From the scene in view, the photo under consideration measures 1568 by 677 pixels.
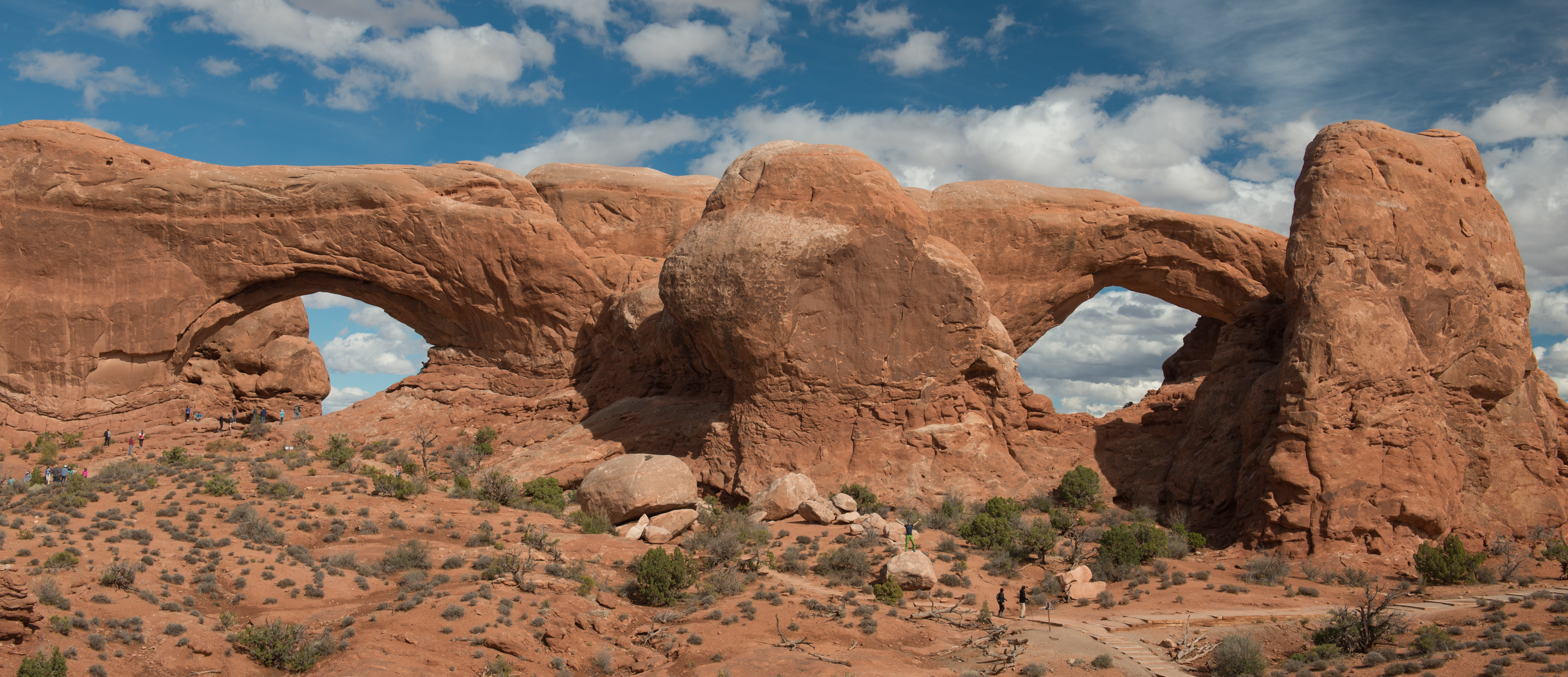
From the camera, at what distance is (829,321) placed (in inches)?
877

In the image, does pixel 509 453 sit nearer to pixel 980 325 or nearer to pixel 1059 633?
pixel 980 325

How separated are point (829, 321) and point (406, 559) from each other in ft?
33.1

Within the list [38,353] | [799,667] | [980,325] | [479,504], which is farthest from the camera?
[38,353]

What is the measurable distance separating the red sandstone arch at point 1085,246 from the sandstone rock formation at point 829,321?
0.08 meters

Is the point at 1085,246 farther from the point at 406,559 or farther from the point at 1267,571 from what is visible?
the point at 406,559

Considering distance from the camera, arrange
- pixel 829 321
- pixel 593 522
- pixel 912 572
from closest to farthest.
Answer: pixel 912 572, pixel 593 522, pixel 829 321

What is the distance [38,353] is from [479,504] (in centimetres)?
1379

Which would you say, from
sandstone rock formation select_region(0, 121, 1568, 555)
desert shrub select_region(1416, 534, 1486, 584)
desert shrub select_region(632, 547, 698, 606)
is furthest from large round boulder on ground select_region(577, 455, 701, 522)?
desert shrub select_region(1416, 534, 1486, 584)

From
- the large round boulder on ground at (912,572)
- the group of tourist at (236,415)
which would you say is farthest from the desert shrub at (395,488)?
the large round boulder on ground at (912,572)

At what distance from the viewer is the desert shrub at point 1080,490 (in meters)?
21.9

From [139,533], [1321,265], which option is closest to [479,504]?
[139,533]

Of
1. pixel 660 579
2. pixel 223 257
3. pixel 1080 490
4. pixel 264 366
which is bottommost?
pixel 660 579

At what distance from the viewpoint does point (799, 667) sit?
45.2 ft

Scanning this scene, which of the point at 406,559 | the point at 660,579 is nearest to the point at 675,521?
the point at 660,579
